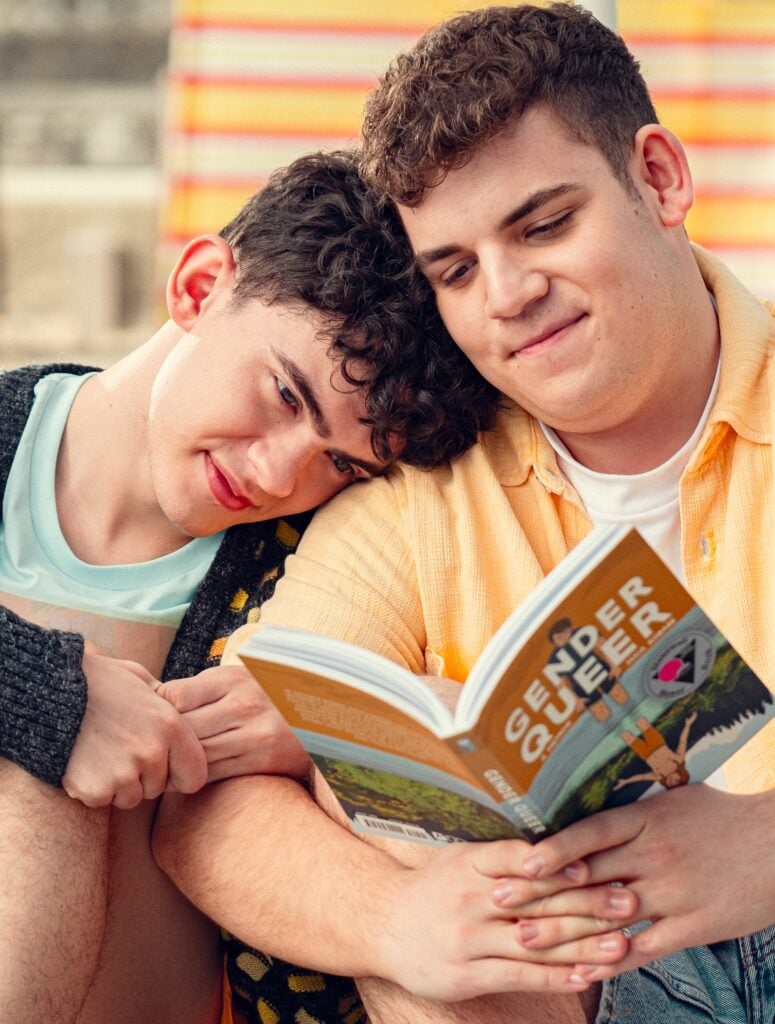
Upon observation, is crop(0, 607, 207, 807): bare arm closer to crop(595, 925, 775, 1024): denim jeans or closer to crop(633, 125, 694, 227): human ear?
crop(595, 925, 775, 1024): denim jeans

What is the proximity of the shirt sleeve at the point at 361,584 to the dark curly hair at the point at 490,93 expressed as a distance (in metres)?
0.53

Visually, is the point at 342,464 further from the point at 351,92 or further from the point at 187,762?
the point at 351,92

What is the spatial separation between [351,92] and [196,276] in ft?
5.11

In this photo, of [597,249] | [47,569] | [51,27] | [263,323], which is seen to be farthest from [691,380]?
[51,27]

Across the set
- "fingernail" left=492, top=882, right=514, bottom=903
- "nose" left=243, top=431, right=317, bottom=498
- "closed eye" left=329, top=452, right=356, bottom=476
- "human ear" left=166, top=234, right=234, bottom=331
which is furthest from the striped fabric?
"fingernail" left=492, top=882, right=514, bottom=903

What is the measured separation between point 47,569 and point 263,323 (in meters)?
0.56

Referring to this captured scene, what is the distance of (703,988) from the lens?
6.57 feet

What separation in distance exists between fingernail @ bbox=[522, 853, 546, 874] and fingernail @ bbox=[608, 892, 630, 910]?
0.13 m

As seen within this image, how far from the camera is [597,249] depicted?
2.24 meters

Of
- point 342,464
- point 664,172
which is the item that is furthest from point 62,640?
point 664,172

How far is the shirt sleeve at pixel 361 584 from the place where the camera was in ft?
7.56

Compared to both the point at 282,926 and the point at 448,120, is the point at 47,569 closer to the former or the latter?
the point at 282,926

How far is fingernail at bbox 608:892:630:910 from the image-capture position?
1.74 meters

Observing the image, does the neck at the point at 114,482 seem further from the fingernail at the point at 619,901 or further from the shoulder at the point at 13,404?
the fingernail at the point at 619,901
